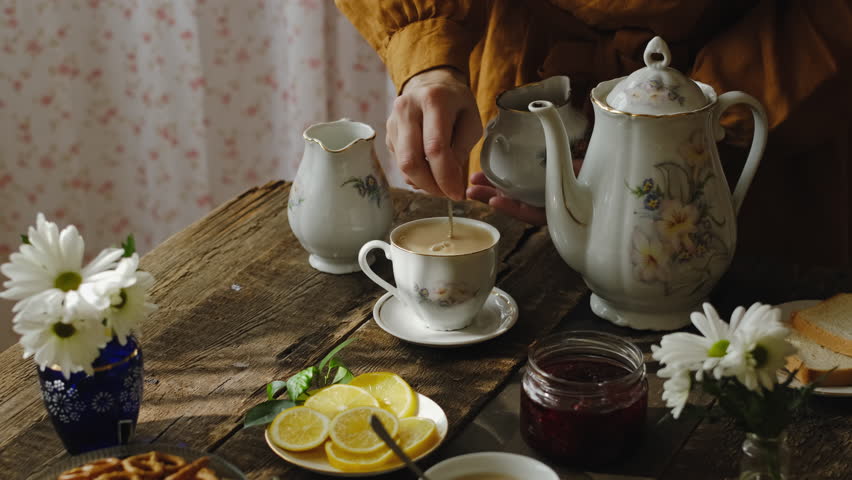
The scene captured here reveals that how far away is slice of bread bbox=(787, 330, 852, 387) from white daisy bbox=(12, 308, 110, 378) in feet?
2.34

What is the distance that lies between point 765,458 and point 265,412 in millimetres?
505

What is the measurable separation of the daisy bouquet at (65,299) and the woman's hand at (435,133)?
0.53 metres

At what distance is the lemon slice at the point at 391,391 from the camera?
97 centimetres

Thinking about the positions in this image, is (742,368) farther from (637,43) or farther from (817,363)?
(637,43)

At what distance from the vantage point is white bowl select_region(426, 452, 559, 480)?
2.73 ft

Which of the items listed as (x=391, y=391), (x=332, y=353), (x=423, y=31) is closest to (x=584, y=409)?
(x=391, y=391)

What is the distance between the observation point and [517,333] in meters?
1.17

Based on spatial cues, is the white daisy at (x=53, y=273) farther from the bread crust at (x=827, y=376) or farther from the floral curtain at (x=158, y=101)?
the floral curtain at (x=158, y=101)

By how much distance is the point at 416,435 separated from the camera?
2.98 ft

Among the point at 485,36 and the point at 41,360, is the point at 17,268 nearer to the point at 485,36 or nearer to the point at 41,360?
the point at 41,360

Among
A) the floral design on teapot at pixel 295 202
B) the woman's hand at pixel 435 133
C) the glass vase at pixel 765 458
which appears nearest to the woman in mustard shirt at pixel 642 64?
the woman's hand at pixel 435 133

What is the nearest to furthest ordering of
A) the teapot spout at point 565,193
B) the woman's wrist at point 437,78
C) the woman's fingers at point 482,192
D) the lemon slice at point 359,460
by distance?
1. the lemon slice at point 359,460
2. the teapot spout at point 565,193
3. the woman's wrist at point 437,78
4. the woman's fingers at point 482,192

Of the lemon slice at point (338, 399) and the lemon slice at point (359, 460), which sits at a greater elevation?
the lemon slice at point (359, 460)

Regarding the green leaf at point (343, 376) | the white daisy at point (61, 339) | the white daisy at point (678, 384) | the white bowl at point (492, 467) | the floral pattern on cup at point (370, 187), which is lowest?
the green leaf at point (343, 376)
